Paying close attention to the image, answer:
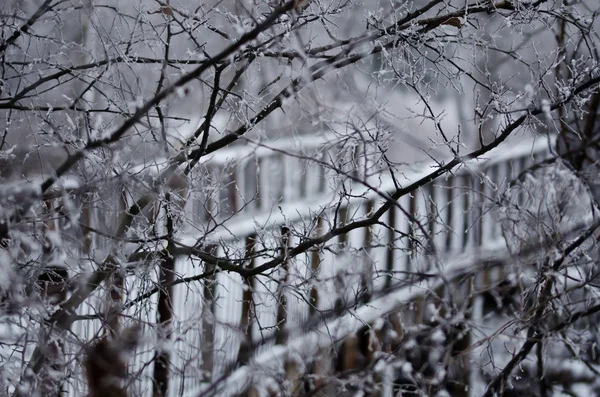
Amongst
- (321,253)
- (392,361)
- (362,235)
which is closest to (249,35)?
(321,253)

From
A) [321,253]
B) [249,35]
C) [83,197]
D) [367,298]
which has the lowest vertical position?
[367,298]

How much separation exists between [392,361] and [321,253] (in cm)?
55

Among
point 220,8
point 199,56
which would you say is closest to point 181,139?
point 199,56

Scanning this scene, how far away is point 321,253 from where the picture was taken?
2.68 m

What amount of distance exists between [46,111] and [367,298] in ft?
4.64

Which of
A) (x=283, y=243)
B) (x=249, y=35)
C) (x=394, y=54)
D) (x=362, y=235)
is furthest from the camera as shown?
(x=362, y=235)

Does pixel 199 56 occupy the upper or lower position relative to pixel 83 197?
upper

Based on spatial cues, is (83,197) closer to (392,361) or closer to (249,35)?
(249,35)

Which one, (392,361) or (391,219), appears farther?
(391,219)

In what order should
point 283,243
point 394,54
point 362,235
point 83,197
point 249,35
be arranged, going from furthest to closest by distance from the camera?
point 362,235
point 283,243
point 394,54
point 83,197
point 249,35

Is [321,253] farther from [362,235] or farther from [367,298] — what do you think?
[362,235]

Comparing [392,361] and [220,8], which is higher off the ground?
[220,8]

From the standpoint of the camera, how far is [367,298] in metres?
2.76

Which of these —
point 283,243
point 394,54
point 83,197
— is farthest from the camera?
point 283,243
